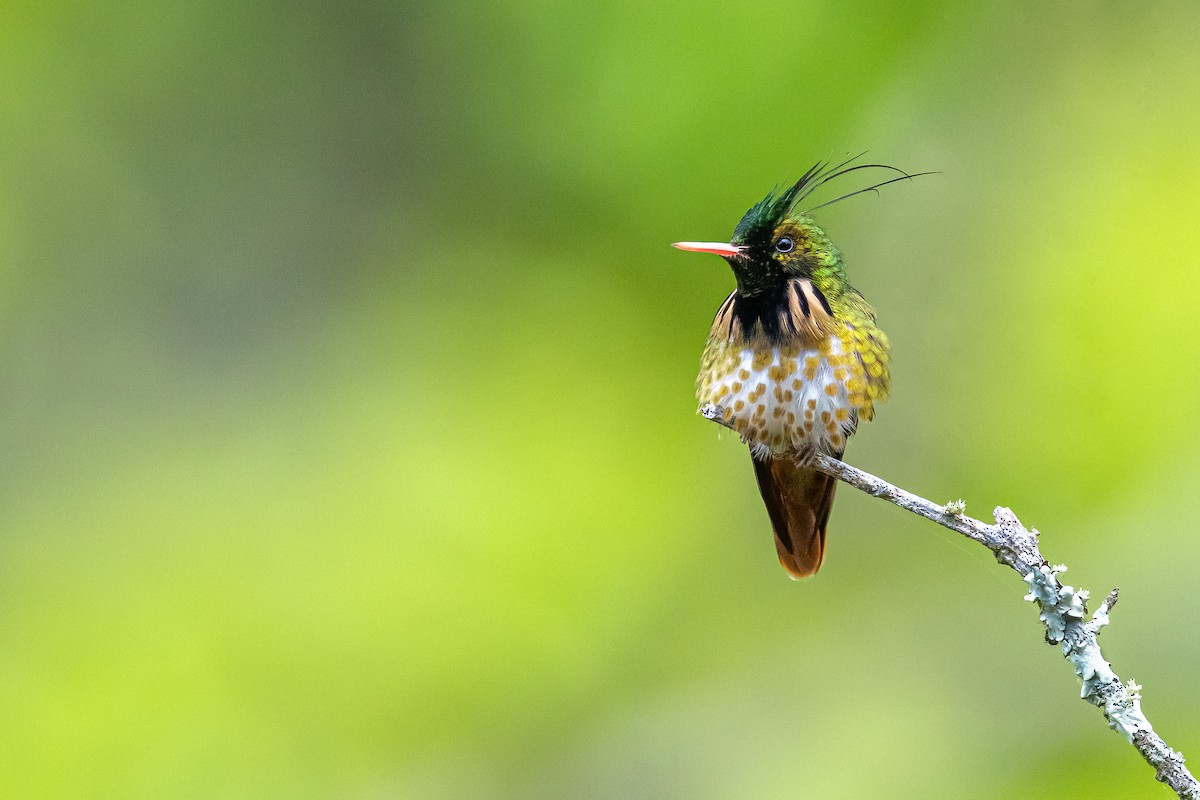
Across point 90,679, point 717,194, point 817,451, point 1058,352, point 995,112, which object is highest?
point 995,112

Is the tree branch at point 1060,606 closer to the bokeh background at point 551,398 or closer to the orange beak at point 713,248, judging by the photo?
the orange beak at point 713,248

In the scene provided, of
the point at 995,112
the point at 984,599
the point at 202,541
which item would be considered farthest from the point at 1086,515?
the point at 202,541

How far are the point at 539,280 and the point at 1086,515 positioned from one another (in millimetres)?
Result: 3534

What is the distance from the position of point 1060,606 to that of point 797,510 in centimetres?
110

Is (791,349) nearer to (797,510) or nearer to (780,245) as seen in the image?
(780,245)

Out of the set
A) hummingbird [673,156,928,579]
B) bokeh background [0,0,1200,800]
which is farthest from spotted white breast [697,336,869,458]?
bokeh background [0,0,1200,800]

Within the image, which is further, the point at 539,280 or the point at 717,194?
the point at 539,280

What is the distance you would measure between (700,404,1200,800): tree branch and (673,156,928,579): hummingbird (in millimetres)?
706

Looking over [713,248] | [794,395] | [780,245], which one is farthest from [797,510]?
[713,248]

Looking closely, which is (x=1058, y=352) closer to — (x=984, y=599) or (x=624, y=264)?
(x=984, y=599)

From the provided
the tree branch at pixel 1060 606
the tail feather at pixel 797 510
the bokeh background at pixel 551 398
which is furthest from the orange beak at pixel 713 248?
the bokeh background at pixel 551 398

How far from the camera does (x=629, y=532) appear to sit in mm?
7461

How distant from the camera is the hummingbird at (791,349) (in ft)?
9.04

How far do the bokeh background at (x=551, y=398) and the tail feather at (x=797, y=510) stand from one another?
8.21 feet
